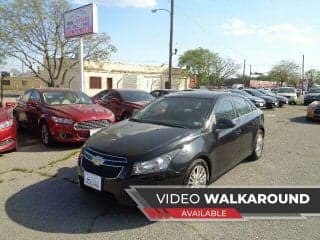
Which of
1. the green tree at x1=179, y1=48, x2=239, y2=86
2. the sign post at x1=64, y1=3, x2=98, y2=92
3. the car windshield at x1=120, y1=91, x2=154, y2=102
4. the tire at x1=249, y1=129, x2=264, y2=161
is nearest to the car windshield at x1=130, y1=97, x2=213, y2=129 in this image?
the tire at x1=249, y1=129, x2=264, y2=161

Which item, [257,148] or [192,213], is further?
[257,148]

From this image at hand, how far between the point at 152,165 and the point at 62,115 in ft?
14.5

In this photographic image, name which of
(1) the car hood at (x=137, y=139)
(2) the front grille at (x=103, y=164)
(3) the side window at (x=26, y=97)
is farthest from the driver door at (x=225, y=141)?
(3) the side window at (x=26, y=97)

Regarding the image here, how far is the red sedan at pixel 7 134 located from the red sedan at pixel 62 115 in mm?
889

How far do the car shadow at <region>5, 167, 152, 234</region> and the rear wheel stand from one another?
2865mm

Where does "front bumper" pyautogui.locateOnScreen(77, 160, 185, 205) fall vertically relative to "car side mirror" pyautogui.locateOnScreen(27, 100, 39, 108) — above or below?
below

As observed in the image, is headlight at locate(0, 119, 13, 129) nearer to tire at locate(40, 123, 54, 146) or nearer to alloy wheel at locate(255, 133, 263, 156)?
tire at locate(40, 123, 54, 146)

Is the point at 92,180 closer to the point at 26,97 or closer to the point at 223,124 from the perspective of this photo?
the point at 223,124

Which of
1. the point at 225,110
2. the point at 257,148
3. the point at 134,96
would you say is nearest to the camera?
the point at 225,110

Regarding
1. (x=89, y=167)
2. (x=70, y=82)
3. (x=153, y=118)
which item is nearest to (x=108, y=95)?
(x=153, y=118)

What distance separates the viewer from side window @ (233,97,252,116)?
19.4ft

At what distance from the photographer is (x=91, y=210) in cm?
411

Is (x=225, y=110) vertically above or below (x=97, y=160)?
above

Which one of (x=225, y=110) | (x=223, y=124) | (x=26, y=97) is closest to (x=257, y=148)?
(x=225, y=110)
